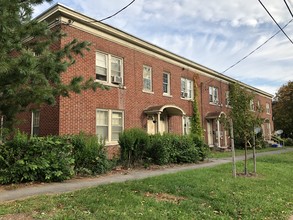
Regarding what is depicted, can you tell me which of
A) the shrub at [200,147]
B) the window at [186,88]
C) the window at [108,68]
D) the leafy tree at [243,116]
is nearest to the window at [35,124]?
the window at [108,68]

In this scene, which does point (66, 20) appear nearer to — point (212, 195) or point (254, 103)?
point (254, 103)

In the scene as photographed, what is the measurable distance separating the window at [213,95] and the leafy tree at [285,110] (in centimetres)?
2102

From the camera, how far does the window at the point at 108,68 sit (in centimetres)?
1511

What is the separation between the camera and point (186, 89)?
22.3 meters

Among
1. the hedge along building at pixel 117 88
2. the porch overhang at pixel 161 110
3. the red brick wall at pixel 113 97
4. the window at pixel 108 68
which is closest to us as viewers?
the red brick wall at pixel 113 97

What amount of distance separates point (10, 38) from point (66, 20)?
27.8 feet

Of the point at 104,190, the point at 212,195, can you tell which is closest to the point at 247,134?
the point at 212,195

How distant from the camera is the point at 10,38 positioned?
18.1ft

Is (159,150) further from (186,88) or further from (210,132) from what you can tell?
(210,132)

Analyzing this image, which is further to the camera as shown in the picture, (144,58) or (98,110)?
(144,58)

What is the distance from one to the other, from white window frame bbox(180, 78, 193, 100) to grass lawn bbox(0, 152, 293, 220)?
12.7 metres

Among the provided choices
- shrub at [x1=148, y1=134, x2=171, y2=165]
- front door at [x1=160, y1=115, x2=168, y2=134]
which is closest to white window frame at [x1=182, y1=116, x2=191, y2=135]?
front door at [x1=160, y1=115, x2=168, y2=134]

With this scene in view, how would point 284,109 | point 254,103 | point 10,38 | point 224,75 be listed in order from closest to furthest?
point 10,38
point 254,103
point 224,75
point 284,109

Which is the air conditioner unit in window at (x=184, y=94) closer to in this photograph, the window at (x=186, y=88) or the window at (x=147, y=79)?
the window at (x=186, y=88)
